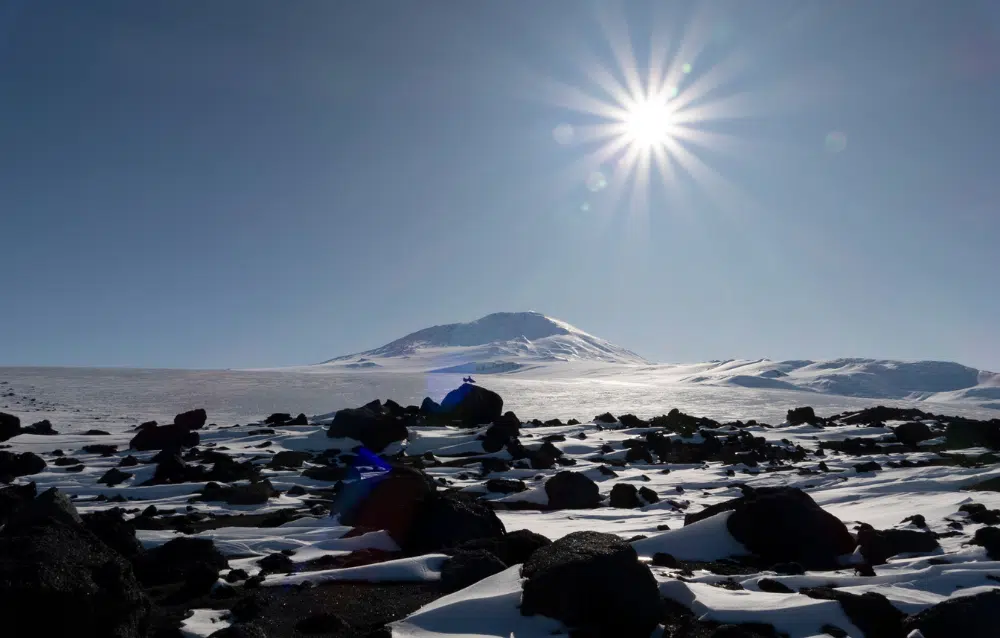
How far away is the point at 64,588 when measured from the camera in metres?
4.89

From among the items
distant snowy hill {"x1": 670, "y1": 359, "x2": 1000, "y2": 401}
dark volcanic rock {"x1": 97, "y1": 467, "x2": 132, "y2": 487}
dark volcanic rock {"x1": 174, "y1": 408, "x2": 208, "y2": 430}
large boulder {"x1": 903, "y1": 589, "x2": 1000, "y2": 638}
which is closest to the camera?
large boulder {"x1": 903, "y1": 589, "x2": 1000, "y2": 638}

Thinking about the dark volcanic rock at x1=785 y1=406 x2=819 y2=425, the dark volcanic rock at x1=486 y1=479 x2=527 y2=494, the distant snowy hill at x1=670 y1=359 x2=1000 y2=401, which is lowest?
the dark volcanic rock at x1=486 y1=479 x2=527 y2=494

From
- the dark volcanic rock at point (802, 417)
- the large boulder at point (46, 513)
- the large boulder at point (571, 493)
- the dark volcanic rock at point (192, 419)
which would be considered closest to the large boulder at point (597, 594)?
the large boulder at point (46, 513)

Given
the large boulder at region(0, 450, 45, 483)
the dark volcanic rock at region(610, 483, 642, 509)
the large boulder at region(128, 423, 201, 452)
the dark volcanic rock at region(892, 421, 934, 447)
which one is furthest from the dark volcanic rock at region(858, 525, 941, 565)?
the large boulder at region(128, 423, 201, 452)

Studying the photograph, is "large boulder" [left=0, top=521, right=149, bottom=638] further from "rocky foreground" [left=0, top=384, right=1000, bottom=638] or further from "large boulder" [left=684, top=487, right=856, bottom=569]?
"large boulder" [left=684, top=487, right=856, bottom=569]

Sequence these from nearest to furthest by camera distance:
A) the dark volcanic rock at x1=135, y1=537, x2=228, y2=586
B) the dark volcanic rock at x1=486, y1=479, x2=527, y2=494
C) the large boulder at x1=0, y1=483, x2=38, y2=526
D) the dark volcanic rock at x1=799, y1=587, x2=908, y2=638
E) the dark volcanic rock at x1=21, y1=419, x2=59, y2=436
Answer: the dark volcanic rock at x1=799, y1=587, x2=908, y2=638
the dark volcanic rock at x1=135, y1=537, x2=228, y2=586
the large boulder at x1=0, y1=483, x2=38, y2=526
the dark volcanic rock at x1=486, y1=479, x2=527, y2=494
the dark volcanic rock at x1=21, y1=419, x2=59, y2=436

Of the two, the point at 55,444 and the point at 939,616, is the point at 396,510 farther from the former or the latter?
the point at 55,444

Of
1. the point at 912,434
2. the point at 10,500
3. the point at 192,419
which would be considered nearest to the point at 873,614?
the point at 10,500

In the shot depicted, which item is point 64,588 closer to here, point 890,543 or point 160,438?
point 890,543

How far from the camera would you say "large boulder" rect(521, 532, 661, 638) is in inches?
243

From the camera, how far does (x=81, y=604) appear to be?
4945 millimetres

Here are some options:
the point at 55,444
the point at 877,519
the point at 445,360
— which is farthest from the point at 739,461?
the point at 445,360

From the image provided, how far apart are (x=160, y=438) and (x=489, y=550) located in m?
17.4

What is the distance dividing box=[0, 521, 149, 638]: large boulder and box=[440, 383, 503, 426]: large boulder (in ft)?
79.5
